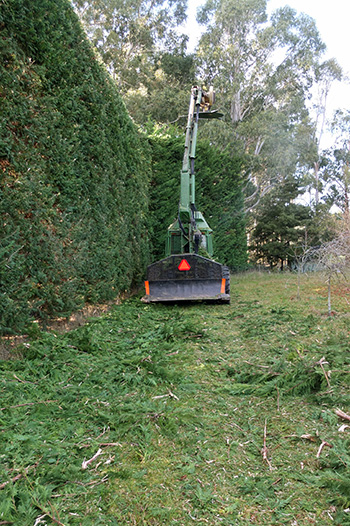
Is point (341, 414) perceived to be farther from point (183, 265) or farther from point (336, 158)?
point (336, 158)

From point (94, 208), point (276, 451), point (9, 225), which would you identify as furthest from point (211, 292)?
point (276, 451)

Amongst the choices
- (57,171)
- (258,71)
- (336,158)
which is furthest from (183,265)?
(336,158)

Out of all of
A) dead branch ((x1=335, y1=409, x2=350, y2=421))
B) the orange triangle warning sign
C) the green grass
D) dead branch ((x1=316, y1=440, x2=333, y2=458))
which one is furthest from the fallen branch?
the orange triangle warning sign

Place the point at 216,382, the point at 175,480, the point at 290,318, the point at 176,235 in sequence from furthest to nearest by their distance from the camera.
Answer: the point at 176,235 < the point at 290,318 < the point at 216,382 < the point at 175,480

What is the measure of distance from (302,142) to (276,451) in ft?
80.1

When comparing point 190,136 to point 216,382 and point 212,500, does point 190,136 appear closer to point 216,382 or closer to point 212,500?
point 216,382

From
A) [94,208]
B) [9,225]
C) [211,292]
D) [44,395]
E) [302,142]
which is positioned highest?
[302,142]

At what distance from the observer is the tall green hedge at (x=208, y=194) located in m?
10.8

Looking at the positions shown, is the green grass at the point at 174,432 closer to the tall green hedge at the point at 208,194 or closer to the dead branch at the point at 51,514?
the dead branch at the point at 51,514

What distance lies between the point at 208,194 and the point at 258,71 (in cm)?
1220

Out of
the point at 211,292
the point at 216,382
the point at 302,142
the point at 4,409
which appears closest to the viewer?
the point at 4,409

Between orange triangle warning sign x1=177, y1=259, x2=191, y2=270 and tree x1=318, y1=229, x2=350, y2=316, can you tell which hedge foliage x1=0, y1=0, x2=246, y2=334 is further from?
tree x1=318, y1=229, x2=350, y2=316

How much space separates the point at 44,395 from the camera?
263cm

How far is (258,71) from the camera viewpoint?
20.4 meters
